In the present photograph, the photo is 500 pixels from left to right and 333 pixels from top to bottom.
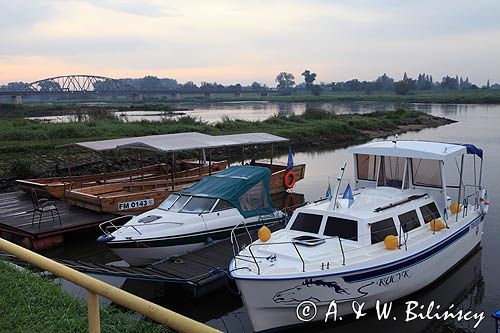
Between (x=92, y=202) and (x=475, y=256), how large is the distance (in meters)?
11.6

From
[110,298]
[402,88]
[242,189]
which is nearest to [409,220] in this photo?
[242,189]

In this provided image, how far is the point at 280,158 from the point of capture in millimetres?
34531

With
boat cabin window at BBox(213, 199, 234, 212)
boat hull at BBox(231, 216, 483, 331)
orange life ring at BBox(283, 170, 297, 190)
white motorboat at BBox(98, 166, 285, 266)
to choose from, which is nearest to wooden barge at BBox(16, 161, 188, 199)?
orange life ring at BBox(283, 170, 297, 190)

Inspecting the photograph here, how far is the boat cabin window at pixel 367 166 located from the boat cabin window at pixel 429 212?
6.70ft

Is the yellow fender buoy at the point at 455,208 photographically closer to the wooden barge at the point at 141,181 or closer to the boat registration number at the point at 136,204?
the wooden barge at the point at 141,181

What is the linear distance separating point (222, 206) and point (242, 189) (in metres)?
0.80

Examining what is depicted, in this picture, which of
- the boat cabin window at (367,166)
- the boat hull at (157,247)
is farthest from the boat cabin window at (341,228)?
the boat cabin window at (367,166)

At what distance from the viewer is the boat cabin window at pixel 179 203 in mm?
13141

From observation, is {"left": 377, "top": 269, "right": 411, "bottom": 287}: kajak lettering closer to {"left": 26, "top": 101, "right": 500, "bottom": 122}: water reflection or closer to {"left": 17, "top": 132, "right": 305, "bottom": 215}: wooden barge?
{"left": 17, "top": 132, "right": 305, "bottom": 215}: wooden barge

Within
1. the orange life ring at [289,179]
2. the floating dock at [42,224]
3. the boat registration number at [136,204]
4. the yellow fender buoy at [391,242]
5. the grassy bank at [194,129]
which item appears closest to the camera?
the yellow fender buoy at [391,242]

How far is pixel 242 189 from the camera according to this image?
13.5 metres

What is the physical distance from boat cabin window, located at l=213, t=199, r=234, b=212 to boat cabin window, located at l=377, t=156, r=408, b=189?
4.14 metres

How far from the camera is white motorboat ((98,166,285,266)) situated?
38.8ft

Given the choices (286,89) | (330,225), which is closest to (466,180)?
(330,225)
